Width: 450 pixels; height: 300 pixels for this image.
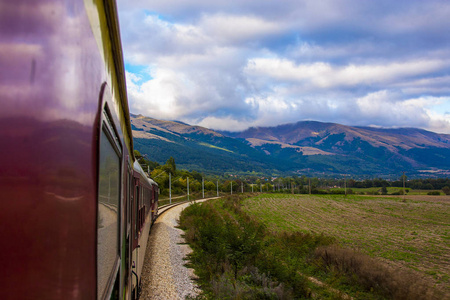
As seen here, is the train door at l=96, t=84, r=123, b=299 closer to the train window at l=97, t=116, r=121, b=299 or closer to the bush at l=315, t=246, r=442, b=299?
the train window at l=97, t=116, r=121, b=299

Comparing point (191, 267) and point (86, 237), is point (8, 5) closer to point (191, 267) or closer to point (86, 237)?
point (86, 237)

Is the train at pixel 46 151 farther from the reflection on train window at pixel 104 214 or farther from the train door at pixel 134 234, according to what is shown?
the train door at pixel 134 234

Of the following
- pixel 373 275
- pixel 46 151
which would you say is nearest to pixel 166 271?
pixel 373 275

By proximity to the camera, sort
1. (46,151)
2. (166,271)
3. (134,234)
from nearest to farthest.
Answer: (46,151), (134,234), (166,271)

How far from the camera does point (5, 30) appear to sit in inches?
33.8

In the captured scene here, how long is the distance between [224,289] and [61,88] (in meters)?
9.40

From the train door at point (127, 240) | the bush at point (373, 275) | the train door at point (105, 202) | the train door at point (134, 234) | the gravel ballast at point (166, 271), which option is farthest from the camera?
the bush at point (373, 275)

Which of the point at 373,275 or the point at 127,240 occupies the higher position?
the point at 127,240

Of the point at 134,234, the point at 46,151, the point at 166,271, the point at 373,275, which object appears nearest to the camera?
the point at 46,151

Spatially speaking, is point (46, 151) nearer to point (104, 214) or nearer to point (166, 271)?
point (104, 214)

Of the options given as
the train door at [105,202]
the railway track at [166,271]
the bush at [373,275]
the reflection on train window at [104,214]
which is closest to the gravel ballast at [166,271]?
the railway track at [166,271]

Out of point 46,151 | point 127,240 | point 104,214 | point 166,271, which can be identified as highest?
point 46,151

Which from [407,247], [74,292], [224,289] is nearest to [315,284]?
[224,289]

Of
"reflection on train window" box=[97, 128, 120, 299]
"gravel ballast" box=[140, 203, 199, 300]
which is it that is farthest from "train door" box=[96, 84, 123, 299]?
"gravel ballast" box=[140, 203, 199, 300]
